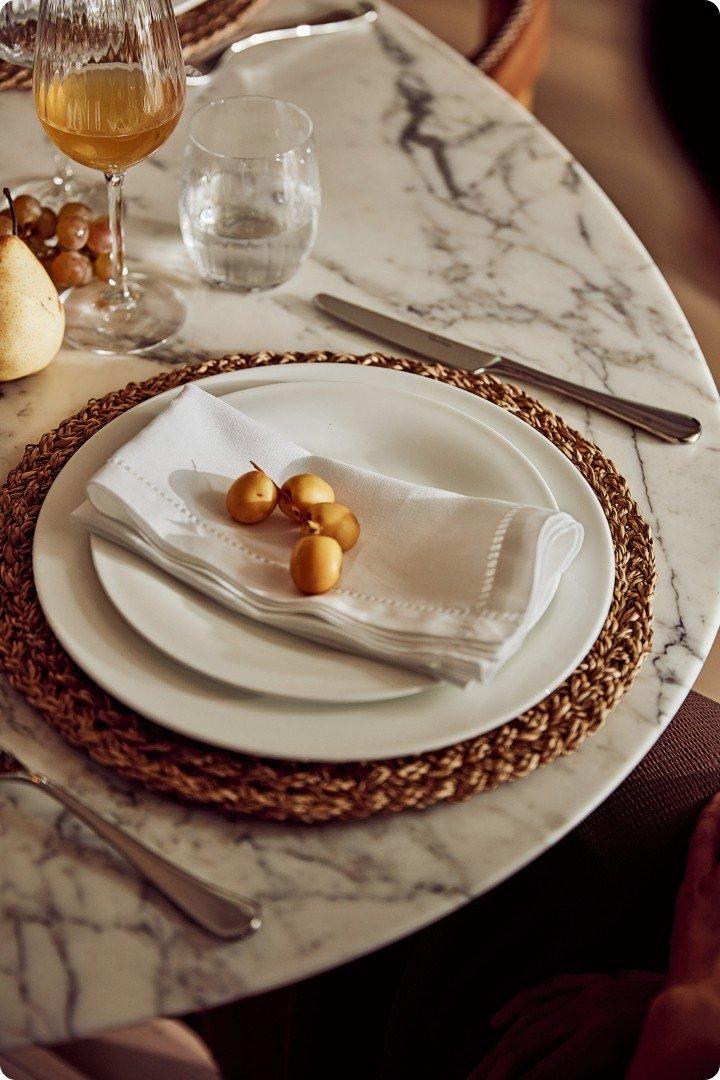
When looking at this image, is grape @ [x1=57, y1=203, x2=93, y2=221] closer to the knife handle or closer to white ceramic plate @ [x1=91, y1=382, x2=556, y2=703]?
white ceramic plate @ [x1=91, y1=382, x2=556, y2=703]

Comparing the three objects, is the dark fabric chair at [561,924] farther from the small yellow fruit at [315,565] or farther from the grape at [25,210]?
the grape at [25,210]

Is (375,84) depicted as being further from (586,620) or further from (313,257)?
(586,620)

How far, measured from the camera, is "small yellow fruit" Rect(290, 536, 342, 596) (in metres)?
0.62

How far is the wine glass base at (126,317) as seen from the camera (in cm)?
90

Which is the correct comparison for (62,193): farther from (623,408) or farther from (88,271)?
(623,408)

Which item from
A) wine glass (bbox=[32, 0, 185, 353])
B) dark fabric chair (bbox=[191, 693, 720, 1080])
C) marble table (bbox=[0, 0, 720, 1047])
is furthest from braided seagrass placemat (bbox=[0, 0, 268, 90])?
dark fabric chair (bbox=[191, 693, 720, 1080])

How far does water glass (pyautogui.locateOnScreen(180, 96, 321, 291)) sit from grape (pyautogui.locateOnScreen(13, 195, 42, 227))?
0.12 meters

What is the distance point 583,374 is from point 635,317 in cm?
11

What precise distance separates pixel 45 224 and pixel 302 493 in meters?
0.43

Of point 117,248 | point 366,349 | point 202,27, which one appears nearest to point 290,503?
point 366,349

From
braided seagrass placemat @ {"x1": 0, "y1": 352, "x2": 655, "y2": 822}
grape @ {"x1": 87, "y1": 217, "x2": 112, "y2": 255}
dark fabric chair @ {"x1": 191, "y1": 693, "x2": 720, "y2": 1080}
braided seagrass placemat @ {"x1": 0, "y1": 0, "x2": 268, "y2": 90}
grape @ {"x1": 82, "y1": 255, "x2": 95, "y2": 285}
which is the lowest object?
dark fabric chair @ {"x1": 191, "y1": 693, "x2": 720, "y2": 1080}

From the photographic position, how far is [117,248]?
0.92 m

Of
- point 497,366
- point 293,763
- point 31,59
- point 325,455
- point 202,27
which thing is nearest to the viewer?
point 293,763

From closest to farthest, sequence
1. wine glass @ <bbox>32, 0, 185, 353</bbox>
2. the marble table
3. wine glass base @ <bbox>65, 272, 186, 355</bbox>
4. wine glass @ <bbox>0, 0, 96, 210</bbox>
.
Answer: the marble table → wine glass @ <bbox>32, 0, 185, 353</bbox> → wine glass base @ <bbox>65, 272, 186, 355</bbox> → wine glass @ <bbox>0, 0, 96, 210</bbox>
